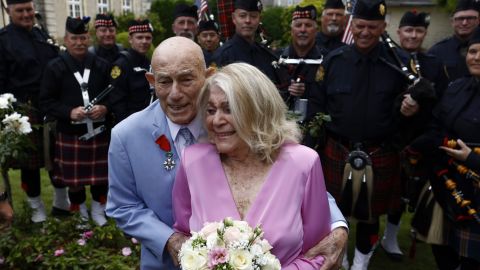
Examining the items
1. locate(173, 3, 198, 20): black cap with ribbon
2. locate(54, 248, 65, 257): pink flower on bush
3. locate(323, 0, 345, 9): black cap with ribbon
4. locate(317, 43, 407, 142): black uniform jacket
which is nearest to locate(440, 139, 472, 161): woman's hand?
locate(317, 43, 407, 142): black uniform jacket

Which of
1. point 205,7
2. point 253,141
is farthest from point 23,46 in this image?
point 253,141

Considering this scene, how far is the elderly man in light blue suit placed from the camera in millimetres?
1933

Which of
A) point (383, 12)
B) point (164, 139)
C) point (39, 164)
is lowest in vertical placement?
point (39, 164)

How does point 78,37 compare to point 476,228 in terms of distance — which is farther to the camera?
point 78,37

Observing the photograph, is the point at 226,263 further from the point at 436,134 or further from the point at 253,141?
the point at 436,134

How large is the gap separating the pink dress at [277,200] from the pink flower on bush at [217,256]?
28 centimetres

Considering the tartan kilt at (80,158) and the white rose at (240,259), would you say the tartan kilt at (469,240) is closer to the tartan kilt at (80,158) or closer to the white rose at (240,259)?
the white rose at (240,259)

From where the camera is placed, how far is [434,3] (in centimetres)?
2228

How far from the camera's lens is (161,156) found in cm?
204

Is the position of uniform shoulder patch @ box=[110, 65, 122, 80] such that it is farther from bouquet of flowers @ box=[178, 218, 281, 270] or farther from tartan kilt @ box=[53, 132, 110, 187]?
bouquet of flowers @ box=[178, 218, 281, 270]

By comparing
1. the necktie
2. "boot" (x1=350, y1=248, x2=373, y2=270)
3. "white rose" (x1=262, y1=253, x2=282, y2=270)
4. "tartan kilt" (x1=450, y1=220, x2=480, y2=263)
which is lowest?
"boot" (x1=350, y1=248, x2=373, y2=270)

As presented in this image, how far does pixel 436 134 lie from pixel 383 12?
1058 mm

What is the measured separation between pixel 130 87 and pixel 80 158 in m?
1.02

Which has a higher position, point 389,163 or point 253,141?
point 253,141
